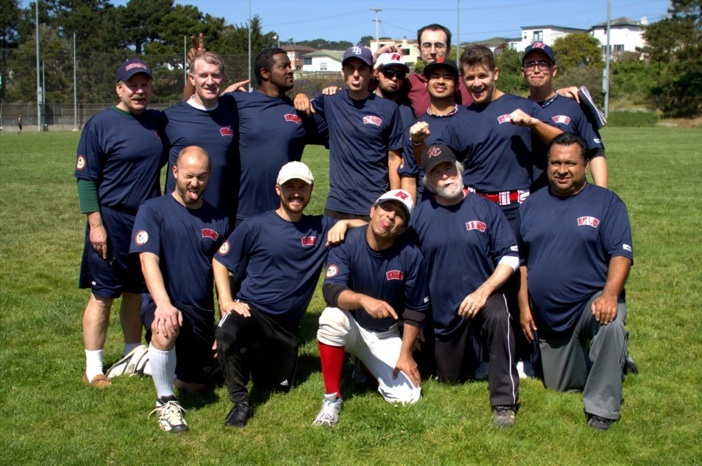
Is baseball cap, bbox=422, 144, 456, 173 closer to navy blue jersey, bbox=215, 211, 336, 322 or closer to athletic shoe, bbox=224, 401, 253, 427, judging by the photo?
navy blue jersey, bbox=215, 211, 336, 322

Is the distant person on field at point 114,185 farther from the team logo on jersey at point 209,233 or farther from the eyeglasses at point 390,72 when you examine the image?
the eyeglasses at point 390,72

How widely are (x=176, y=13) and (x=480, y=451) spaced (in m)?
79.5

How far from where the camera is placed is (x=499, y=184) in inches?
230

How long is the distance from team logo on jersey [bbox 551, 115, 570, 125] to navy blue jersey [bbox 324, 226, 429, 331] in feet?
5.29

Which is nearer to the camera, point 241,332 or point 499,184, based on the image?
point 241,332

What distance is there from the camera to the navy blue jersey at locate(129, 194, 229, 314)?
5.36 meters

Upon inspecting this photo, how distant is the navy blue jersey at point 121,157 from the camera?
5637 mm

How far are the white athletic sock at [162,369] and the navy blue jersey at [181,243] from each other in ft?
1.71

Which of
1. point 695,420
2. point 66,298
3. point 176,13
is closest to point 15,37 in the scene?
point 176,13

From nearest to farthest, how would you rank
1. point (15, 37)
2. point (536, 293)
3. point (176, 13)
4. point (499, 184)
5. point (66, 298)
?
1. point (536, 293)
2. point (499, 184)
3. point (66, 298)
4. point (176, 13)
5. point (15, 37)

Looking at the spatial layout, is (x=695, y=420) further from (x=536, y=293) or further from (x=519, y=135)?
(x=519, y=135)

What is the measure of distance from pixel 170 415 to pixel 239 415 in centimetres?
44

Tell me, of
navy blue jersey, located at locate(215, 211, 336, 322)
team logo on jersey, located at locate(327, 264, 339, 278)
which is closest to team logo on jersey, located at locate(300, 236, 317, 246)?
navy blue jersey, located at locate(215, 211, 336, 322)

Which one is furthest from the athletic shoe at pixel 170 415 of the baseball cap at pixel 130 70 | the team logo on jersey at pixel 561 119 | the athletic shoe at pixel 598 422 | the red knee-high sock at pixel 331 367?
the team logo on jersey at pixel 561 119
